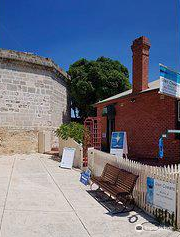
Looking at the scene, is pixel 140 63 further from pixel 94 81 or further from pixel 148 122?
pixel 94 81

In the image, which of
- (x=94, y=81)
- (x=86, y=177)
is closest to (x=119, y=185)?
(x=86, y=177)

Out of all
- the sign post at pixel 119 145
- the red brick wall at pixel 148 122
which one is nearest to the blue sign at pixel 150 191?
the red brick wall at pixel 148 122

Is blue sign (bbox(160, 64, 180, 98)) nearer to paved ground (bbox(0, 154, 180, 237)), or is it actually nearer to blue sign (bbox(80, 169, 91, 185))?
paved ground (bbox(0, 154, 180, 237))

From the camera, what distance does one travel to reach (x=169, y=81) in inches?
265

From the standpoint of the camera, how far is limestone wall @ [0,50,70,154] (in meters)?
15.9

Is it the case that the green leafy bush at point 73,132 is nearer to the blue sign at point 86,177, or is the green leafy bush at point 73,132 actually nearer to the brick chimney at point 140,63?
the brick chimney at point 140,63

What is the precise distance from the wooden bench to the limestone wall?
32.5 ft

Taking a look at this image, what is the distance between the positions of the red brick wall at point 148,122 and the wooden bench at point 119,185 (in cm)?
417

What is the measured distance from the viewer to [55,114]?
1912cm

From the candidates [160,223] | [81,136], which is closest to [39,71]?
[81,136]

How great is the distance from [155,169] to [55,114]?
1406 centimetres

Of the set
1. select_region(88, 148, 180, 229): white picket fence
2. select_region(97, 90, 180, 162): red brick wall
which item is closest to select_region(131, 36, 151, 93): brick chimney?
select_region(97, 90, 180, 162): red brick wall

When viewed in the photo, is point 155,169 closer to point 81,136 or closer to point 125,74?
point 81,136

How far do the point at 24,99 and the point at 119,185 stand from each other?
11586 mm
